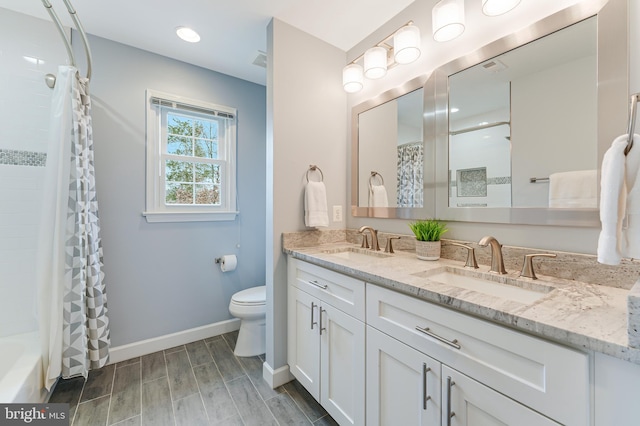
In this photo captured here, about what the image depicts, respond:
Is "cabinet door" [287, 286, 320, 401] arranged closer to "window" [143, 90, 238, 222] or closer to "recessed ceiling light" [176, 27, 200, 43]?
"window" [143, 90, 238, 222]

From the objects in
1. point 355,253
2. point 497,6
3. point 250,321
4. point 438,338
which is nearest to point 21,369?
point 250,321

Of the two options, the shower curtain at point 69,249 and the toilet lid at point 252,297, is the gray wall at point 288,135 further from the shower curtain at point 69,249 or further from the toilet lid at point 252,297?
the shower curtain at point 69,249

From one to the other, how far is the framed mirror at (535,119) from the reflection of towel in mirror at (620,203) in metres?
0.38

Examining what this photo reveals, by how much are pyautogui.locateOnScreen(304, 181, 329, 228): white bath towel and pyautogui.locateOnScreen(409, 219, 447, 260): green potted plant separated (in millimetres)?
653

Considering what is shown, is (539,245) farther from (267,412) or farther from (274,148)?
(267,412)

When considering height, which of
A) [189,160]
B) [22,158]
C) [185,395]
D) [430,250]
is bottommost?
[185,395]

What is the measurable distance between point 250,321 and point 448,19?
2.35 m

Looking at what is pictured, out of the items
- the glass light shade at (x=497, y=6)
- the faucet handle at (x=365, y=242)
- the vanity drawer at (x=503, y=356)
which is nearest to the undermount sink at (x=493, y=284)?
the vanity drawer at (x=503, y=356)

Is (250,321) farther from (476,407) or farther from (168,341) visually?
(476,407)

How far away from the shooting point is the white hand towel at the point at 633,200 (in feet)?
2.11

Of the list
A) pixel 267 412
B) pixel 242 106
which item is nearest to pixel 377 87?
pixel 242 106

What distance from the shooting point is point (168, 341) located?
7.07 ft

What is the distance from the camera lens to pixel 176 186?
2.26 meters

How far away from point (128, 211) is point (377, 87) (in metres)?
2.15
